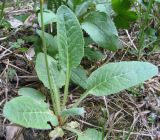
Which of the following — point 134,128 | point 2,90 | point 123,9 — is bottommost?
point 134,128

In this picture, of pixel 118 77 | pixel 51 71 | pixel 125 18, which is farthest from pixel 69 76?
pixel 125 18

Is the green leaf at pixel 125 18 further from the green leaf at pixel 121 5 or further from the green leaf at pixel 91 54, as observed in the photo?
the green leaf at pixel 91 54

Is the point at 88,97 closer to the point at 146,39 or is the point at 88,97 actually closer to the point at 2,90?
the point at 2,90

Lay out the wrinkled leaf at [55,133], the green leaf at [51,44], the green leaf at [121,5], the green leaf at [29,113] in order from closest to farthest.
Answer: the green leaf at [29,113], the wrinkled leaf at [55,133], the green leaf at [51,44], the green leaf at [121,5]

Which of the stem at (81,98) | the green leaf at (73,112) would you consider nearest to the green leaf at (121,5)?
the stem at (81,98)

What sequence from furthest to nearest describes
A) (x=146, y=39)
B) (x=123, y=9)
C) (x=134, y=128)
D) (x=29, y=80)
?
(x=146, y=39) → (x=123, y=9) → (x=29, y=80) → (x=134, y=128)

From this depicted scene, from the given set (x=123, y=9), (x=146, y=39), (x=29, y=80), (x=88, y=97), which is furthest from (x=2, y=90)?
(x=146, y=39)

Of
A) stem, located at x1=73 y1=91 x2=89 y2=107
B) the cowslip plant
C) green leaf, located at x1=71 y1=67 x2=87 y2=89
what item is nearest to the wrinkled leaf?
the cowslip plant
